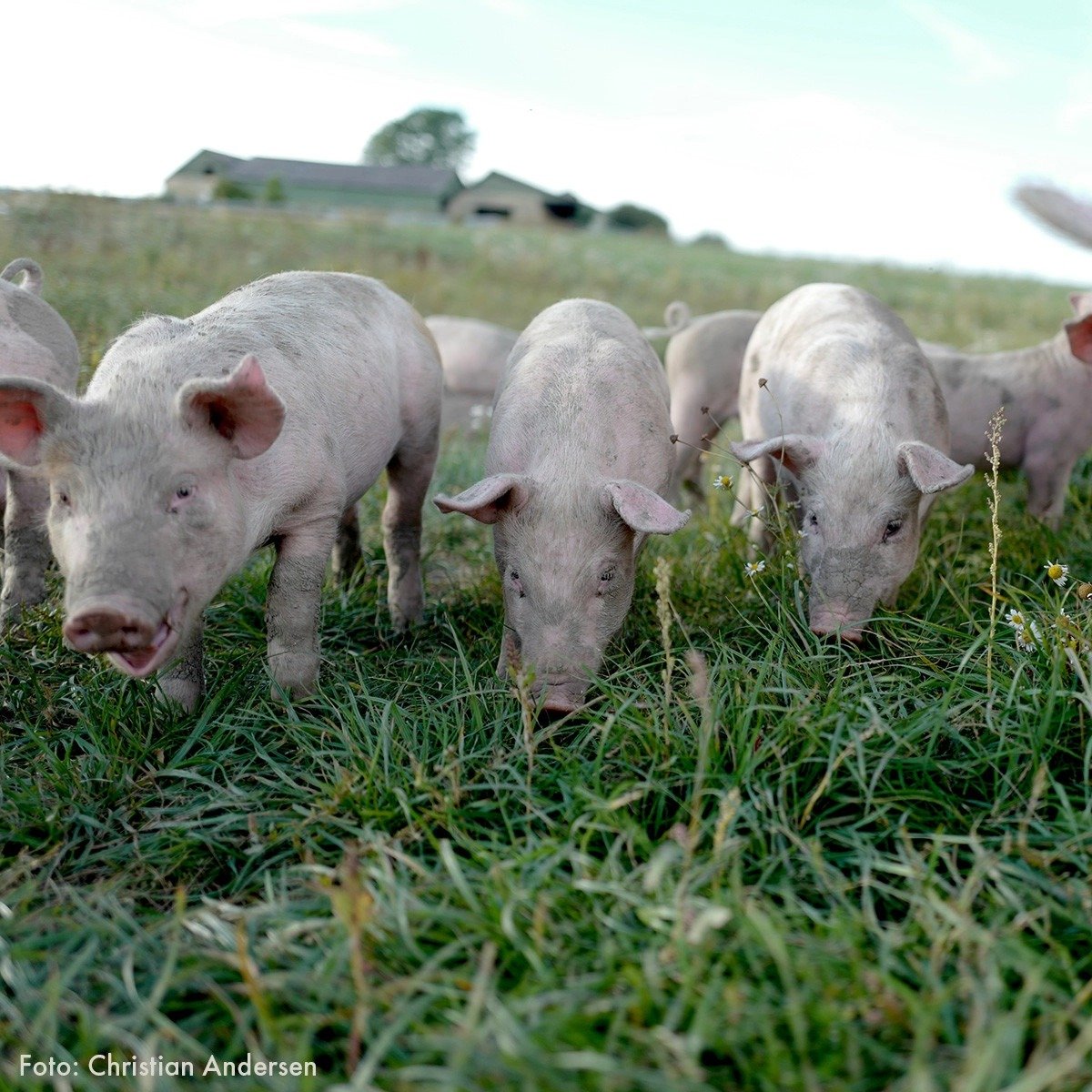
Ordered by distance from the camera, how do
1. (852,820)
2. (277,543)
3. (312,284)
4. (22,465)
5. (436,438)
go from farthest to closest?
(436,438), (312,284), (277,543), (22,465), (852,820)

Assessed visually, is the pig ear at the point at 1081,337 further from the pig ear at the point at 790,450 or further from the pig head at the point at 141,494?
the pig head at the point at 141,494

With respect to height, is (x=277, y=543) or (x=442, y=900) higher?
(x=277, y=543)

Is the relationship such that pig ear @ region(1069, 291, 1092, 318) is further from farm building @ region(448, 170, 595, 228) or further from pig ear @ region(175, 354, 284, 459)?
farm building @ region(448, 170, 595, 228)

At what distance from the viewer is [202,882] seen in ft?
9.61

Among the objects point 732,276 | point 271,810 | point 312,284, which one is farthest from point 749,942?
point 732,276

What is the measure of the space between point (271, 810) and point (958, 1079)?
1.92 m

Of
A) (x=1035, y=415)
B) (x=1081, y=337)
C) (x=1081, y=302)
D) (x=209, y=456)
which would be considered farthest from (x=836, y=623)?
(x=1081, y=302)

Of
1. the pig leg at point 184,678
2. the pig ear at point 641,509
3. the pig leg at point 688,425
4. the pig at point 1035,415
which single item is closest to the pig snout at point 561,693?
the pig ear at point 641,509

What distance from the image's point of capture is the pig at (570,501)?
12.0 ft

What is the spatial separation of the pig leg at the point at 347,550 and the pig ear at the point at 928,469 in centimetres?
263

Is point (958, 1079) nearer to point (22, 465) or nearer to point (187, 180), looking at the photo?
point (22, 465)

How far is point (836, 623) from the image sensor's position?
393 centimetres

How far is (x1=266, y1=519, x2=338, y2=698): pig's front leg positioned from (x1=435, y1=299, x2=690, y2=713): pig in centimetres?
49

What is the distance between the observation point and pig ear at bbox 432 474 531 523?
11.9 feet
